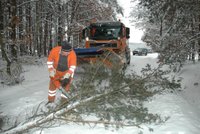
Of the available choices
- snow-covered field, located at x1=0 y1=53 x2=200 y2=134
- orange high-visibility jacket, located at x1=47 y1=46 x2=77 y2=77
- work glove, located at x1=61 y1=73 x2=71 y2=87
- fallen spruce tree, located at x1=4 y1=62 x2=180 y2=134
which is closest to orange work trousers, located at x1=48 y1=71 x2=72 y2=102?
work glove, located at x1=61 y1=73 x2=71 y2=87

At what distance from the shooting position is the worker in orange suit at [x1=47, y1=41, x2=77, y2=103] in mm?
7188

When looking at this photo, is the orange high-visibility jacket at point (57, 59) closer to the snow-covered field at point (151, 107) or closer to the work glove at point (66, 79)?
the work glove at point (66, 79)

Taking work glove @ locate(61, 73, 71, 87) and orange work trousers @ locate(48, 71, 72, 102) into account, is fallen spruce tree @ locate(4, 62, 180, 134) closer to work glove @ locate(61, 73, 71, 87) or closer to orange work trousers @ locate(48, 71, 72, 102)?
work glove @ locate(61, 73, 71, 87)

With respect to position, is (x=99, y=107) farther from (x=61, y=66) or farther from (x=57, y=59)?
(x=57, y=59)

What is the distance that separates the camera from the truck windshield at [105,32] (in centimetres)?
1359

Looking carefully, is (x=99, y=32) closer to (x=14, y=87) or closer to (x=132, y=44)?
(x=14, y=87)

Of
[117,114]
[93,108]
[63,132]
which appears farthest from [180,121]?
[63,132]

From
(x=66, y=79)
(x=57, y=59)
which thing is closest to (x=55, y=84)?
(x=66, y=79)

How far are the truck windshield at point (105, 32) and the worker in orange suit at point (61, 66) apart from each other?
6246 mm

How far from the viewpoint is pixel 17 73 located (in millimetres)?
11586

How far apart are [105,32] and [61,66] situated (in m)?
6.50

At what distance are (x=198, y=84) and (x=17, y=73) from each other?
731cm

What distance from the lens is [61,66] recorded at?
7531 millimetres

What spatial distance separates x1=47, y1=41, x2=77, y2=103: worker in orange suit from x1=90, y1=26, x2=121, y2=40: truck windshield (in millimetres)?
6246
